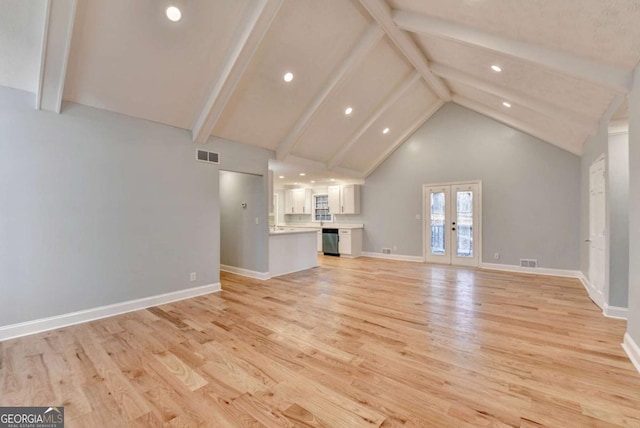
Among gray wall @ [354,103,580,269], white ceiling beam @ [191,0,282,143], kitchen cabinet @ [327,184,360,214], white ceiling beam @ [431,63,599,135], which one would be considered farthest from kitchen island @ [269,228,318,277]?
white ceiling beam @ [431,63,599,135]

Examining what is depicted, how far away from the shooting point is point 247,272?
18.3 feet

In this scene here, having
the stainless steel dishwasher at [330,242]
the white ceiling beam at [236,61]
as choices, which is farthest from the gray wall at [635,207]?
the stainless steel dishwasher at [330,242]

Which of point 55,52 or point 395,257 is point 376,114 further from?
point 55,52

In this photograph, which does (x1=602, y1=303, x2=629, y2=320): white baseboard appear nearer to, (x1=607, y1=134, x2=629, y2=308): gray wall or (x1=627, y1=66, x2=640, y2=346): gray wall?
(x1=607, y1=134, x2=629, y2=308): gray wall

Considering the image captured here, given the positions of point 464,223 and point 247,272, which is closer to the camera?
point 247,272

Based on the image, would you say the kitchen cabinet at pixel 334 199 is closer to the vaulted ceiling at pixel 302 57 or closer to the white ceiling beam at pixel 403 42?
the vaulted ceiling at pixel 302 57

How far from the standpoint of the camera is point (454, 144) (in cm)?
681

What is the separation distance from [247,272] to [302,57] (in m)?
4.06

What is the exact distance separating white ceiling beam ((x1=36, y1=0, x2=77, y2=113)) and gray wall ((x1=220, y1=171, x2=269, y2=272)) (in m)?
2.91

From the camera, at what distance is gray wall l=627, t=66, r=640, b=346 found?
2270mm

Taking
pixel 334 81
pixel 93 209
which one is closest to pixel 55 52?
pixel 93 209

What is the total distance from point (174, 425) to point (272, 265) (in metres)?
3.90

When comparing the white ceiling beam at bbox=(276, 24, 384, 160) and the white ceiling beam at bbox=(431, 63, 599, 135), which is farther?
the white ceiling beam at bbox=(276, 24, 384, 160)

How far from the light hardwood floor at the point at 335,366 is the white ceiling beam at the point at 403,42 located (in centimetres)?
393
